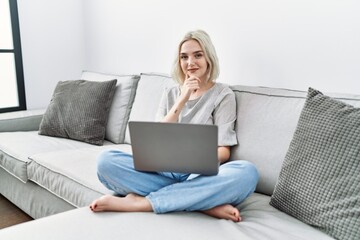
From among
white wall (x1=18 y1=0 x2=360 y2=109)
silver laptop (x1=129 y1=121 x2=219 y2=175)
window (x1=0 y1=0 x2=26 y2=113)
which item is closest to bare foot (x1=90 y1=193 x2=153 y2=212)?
silver laptop (x1=129 y1=121 x2=219 y2=175)

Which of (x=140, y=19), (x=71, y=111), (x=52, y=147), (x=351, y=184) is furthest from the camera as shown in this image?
(x=140, y=19)

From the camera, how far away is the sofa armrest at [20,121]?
2.45m

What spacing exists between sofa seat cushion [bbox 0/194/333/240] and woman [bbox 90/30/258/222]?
0.13 feet

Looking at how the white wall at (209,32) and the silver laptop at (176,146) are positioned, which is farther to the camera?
the white wall at (209,32)

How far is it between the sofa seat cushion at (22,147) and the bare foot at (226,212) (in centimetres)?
118

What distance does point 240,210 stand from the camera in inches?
51.3

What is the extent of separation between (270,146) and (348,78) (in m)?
0.50

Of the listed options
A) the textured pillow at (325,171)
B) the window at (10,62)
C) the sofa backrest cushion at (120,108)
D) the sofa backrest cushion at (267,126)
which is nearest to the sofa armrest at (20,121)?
the window at (10,62)

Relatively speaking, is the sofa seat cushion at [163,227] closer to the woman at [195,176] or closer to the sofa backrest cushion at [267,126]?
the woman at [195,176]

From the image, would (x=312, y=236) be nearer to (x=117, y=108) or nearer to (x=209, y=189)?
(x=209, y=189)

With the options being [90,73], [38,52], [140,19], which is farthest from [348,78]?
[38,52]

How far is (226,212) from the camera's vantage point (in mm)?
1195

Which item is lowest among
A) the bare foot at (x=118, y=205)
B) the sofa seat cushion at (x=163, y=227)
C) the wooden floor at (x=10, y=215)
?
the wooden floor at (x=10, y=215)

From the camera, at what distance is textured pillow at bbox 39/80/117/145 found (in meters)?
2.25
